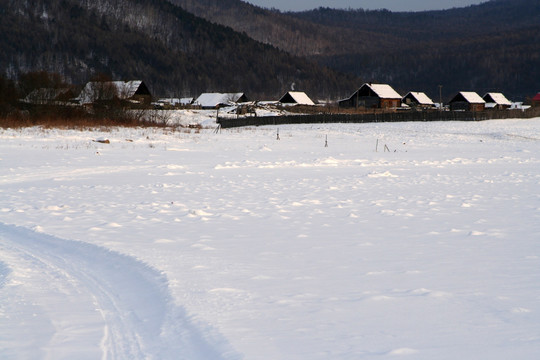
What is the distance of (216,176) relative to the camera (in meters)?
16.4

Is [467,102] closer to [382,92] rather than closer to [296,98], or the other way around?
[382,92]

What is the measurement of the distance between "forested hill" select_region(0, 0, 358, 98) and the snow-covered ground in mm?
134500

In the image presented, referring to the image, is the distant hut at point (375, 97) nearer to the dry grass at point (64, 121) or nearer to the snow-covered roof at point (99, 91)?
the snow-covered roof at point (99, 91)

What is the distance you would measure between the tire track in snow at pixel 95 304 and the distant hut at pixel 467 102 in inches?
3890

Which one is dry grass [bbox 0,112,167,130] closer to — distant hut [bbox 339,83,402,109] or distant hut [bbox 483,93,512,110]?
distant hut [bbox 339,83,402,109]

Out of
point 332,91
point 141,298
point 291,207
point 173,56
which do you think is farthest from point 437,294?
point 332,91

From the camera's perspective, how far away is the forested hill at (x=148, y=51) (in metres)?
144

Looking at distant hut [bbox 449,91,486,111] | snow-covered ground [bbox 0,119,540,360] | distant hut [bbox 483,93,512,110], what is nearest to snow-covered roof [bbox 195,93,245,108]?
distant hut [bbox 449,91,486,111]

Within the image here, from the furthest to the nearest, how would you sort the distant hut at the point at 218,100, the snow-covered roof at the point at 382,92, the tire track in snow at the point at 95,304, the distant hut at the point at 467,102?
the distant hut at the point at 467,102 < the distant hut at the point at 218,100 < the snow-covered roof at the point at 382,92 < the tire track in snow at the point at 95,304

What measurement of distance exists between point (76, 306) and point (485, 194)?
32.2 feet

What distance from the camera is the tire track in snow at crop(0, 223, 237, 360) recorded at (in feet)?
14.6

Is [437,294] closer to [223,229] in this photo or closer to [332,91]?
[223,229]

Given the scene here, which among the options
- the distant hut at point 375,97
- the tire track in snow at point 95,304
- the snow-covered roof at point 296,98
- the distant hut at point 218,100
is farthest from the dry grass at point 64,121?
the snow-covered roof at point 296,98

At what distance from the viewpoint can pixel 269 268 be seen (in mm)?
6637
